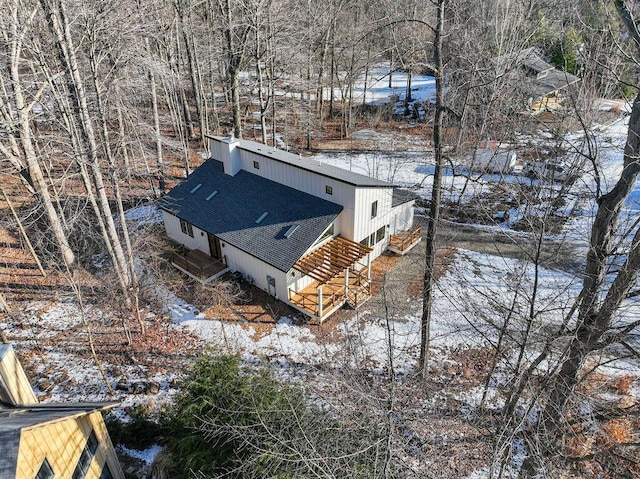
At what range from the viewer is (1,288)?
17.1m

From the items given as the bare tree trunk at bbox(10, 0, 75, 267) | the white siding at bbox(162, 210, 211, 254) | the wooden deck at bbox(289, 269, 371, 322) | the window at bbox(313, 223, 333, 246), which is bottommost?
the wooden deck at bbox(289, 269, 371, 322)

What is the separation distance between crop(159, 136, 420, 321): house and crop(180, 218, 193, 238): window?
0.05m

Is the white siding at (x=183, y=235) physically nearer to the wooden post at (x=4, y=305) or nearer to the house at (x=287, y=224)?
the house at (x=287, y=224)

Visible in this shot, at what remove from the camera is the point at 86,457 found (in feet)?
30.8

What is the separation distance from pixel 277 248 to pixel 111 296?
6362 mm

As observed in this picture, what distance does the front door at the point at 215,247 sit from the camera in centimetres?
1861

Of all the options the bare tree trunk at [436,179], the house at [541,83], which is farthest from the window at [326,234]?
the house at [541,83]

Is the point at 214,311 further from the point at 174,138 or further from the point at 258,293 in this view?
the point at 174,138

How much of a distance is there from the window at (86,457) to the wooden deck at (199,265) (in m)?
8.26

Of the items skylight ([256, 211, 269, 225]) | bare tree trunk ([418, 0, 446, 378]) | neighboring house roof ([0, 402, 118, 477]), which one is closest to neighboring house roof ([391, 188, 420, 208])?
skylight ([256, 211, 269, 225])

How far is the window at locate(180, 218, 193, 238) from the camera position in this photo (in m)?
19.5

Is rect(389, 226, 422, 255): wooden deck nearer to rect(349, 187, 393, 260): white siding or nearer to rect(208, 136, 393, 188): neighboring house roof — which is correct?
rect(349, 187, 393, 260): white siding

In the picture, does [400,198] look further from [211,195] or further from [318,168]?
[211,195]

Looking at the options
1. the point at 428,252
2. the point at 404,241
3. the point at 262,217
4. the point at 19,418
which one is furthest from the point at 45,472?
the point at 404,241
